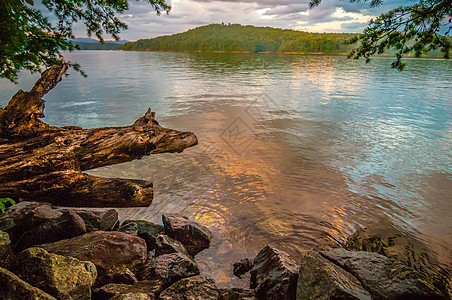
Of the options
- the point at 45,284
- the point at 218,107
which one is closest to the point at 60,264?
the point at 45,284

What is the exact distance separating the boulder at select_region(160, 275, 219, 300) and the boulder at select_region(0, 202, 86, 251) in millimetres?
2344

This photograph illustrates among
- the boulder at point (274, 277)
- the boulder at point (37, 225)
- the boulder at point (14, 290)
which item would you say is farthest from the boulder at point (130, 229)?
the boulder at point (274, 277)

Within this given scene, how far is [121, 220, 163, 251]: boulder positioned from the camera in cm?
474

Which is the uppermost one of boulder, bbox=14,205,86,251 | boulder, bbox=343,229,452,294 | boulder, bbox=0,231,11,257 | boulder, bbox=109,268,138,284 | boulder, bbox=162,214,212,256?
boulder, bbox=0,231,11,257

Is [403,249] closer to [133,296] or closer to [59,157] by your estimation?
[133,296]

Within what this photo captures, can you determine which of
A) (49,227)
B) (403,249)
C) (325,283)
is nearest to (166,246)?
(49,227)

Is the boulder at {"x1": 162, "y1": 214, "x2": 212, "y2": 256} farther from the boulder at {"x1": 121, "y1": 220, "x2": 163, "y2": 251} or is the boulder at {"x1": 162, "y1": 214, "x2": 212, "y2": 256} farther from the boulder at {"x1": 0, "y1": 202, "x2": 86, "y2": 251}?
the boulder at {"x1": 0, "y1": 202, "x2": 86, "y2": 251}

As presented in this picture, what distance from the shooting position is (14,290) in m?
2.48

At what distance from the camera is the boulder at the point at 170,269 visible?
3684 millimetres

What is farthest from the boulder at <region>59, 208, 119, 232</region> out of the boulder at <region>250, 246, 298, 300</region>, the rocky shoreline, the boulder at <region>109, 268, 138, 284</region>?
the boulder at <region>250, 246, 298, 300</region>

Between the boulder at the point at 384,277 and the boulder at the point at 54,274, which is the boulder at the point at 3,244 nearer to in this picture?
the boulder at the point at 54,274

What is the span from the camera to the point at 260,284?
→ 139 inches

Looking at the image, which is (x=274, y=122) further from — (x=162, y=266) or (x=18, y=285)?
(x=18, y=285)

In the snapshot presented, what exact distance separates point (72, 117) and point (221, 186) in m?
13.5
